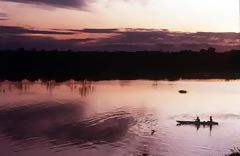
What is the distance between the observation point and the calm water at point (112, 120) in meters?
31.5

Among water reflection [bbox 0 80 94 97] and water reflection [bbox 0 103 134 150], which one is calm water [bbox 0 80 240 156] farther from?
water reflection [bbox 0 80 94 97]

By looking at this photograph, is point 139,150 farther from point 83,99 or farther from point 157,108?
point 83,99

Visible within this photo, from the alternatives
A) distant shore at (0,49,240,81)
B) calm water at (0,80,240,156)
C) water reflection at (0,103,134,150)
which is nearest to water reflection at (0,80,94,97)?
calm water at (0,80,240,156)

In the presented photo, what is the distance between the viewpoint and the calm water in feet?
103

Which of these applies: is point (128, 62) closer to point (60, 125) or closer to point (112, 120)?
point (112, 120)

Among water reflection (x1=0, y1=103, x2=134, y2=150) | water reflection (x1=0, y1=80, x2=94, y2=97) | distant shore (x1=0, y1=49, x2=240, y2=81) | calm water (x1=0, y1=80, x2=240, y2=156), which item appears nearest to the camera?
calm water (x1=0, y1=80, x2=240, y2=156)

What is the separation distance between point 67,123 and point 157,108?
15.1 metres

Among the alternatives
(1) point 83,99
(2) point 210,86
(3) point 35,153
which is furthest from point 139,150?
(2) point 210,86

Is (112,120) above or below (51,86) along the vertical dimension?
below

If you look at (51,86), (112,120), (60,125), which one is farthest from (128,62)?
(60,125)

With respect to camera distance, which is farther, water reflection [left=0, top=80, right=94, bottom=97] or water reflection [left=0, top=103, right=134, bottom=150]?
water reflection [left=0, top=80, right=94, bottom=97]

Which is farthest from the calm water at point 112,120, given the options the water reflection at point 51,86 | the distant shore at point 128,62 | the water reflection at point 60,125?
the distant shore at point 128,62

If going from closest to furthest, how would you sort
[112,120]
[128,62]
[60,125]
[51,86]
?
[60,125], [112,120], [51,86], [128,62]

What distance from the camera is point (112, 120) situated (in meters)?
42.9
